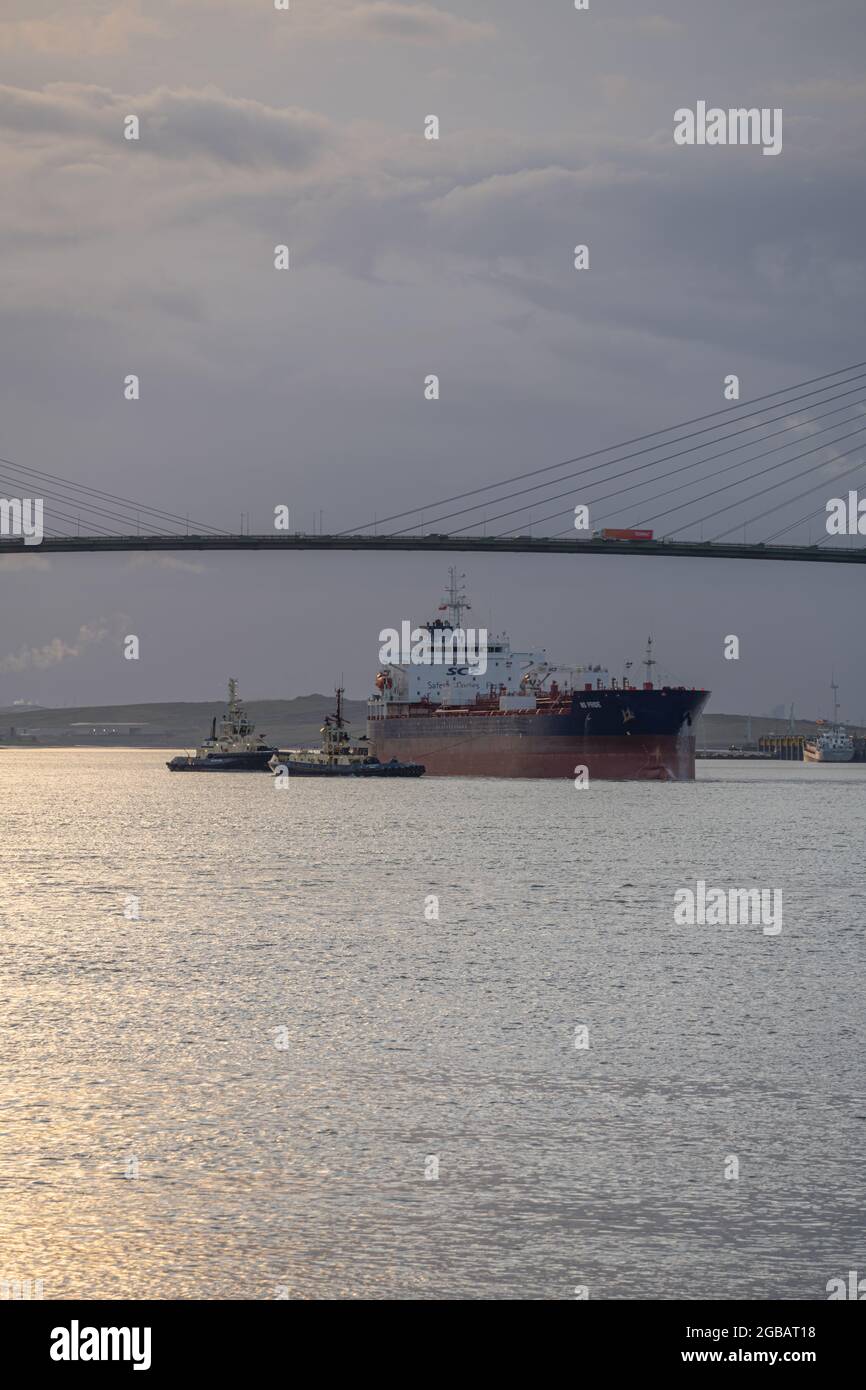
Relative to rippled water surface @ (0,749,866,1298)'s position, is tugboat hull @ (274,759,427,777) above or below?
above

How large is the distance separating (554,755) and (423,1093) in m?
A: 76.0

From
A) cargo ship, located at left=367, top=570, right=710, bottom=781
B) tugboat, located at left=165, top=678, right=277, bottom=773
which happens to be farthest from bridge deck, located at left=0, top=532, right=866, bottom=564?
tugboat, located at left=165, top=678, right=277, bottom=773

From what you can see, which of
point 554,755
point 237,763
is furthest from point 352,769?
point 554,755

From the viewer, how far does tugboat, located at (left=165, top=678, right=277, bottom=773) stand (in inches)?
4963

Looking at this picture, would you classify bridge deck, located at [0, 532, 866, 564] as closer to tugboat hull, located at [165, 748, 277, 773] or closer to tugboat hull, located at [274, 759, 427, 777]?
tugboat hull, located at [274, 759, 427, 777]

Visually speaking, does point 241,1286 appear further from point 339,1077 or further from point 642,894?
point 642,894

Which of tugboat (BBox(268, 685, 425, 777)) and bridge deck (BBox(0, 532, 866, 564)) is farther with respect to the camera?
tugboat (BBox(268, 685, 425, 777))

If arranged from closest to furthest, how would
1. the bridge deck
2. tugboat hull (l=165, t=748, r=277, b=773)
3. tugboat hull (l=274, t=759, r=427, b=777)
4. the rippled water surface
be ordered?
the rippled water surface → the bridge deck → tugboat hull (l=274, t=759, r=427, b=777) → tugboat hull (l=165, t=748, r=277, b=773)

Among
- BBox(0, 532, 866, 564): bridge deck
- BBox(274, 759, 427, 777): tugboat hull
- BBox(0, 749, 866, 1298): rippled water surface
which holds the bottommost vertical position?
BBox(0, 749, 866, 1298): rippled water surface

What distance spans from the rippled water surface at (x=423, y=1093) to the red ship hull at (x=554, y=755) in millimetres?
53162

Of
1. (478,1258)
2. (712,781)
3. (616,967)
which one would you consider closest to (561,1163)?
(478,1258)

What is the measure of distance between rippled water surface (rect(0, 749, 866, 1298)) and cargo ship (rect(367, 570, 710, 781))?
51217mm

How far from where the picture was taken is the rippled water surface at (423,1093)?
29.8 feet

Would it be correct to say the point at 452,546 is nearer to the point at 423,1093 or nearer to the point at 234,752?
the point at 234,752
